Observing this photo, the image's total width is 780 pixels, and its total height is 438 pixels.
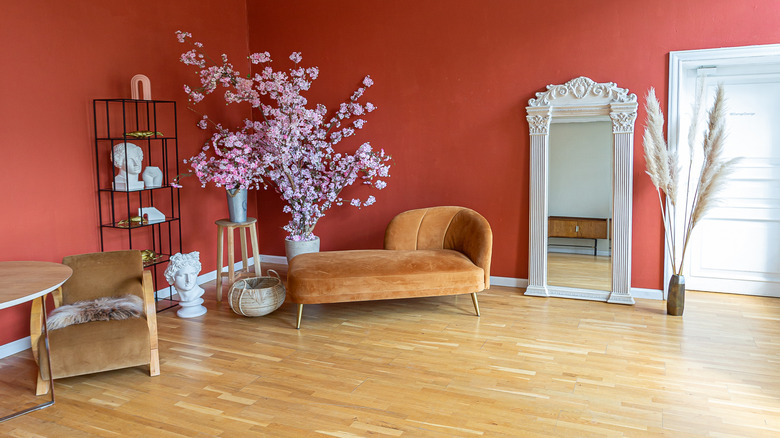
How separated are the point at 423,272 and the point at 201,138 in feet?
8.79

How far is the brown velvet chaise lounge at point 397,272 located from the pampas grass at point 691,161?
139 centimetres

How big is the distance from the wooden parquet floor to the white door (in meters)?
0.36

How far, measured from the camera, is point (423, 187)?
566cm

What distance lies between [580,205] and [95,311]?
12.4 feet

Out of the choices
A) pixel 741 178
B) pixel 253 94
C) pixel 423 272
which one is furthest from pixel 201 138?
pixel 741 178

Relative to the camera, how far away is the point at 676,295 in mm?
4457

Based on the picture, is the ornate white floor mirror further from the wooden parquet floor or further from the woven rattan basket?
the woven rattan basket

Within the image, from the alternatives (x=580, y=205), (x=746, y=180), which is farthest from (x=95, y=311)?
(x=746, y=180)

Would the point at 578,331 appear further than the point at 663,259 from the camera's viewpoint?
No

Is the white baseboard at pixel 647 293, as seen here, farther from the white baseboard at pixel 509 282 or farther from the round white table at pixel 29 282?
the round white table at pixel 29 282

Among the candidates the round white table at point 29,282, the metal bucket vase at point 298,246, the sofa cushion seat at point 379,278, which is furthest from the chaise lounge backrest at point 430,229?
the round white table at point 29,282

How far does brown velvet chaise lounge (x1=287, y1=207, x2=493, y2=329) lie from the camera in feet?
14.0

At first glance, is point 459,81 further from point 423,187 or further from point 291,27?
point 291,27

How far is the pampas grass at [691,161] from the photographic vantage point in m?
4.39
